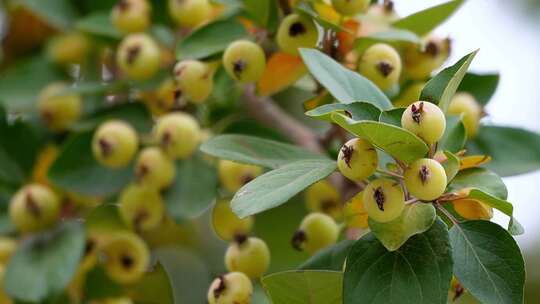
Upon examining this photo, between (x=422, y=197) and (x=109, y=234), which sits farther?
(x=109, y=234)

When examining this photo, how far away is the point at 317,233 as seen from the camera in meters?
1.13

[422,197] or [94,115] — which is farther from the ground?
[422,197]

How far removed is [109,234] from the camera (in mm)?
1402

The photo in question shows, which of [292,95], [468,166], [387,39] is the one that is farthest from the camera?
[292,95]

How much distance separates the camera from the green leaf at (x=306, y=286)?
0.92 m

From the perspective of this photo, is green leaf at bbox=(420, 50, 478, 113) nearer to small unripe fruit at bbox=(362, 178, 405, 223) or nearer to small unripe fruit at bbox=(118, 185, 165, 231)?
small unripe fruit at bbox=(362, 178, 405, 223)

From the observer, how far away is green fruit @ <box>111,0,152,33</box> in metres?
1.45

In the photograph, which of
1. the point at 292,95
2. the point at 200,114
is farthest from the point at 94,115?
the point at 292,95

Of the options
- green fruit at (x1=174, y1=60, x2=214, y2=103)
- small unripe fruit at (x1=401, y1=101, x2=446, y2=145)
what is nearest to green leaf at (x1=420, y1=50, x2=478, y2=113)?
small unripe fruit at (x1=401, y1=101, x2=446, y2=145)

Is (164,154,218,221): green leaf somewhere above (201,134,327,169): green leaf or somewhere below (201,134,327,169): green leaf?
below

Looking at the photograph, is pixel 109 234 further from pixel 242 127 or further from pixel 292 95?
pixel 292 95

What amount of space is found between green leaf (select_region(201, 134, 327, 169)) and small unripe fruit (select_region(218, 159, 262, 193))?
22 cm

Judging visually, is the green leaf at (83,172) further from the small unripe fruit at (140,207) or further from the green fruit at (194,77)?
the green fruit at (194,77)

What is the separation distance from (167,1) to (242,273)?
2.21ft
